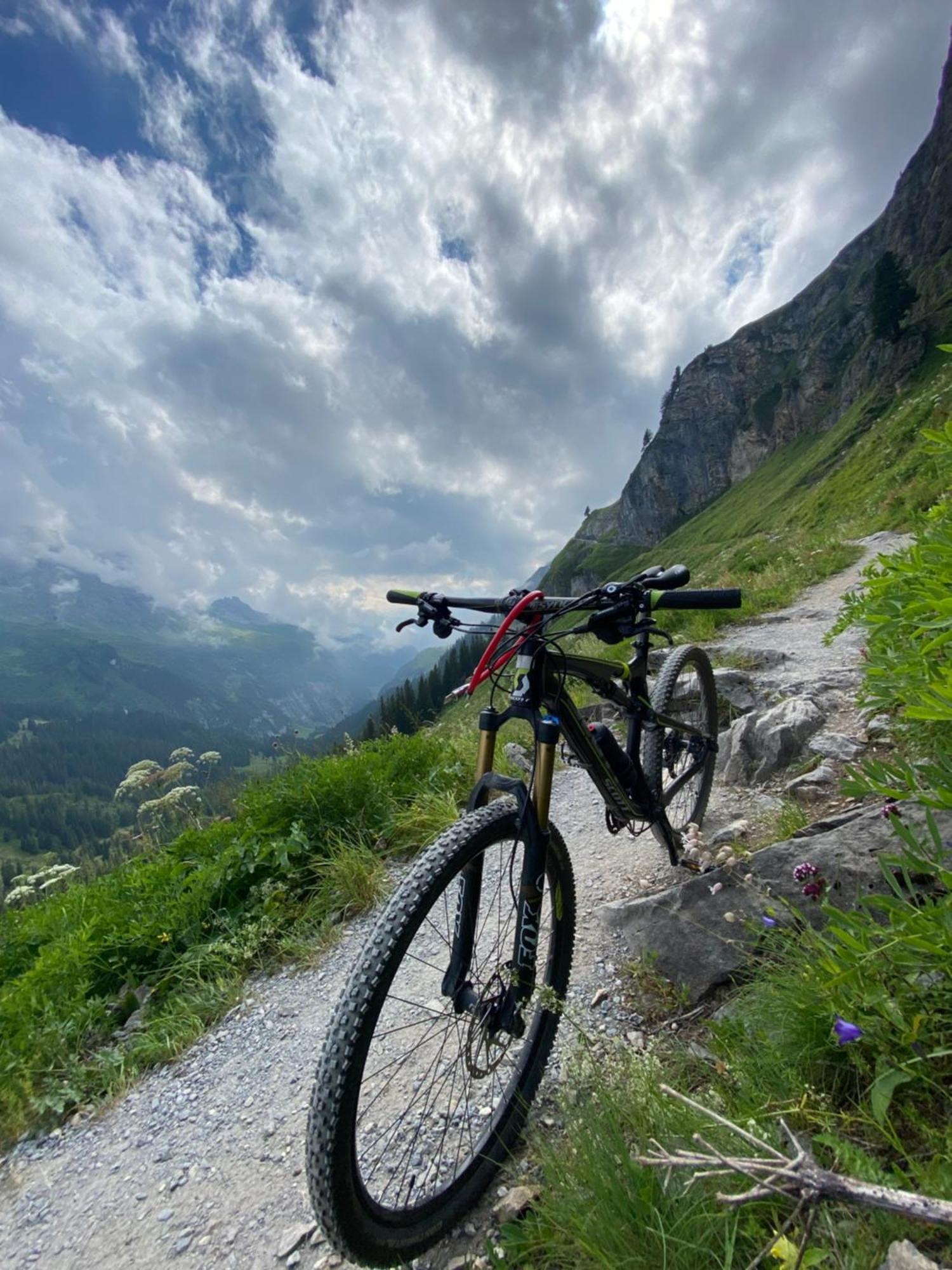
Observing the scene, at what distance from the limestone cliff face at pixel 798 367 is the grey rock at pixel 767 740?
90.7m

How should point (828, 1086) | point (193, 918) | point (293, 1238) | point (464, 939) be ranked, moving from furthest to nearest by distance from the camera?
point (193, 918), point (293, 1238), point (464, 939), point (828, 1086)

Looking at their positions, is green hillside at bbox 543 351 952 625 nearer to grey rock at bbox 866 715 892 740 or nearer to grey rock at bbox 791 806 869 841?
grey rock at bbox 866 715 892 740

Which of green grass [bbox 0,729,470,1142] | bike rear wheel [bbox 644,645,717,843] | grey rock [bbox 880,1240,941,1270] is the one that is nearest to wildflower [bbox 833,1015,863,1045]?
grey rock [bbox 880,1240,941,1270]

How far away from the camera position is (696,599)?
291 centimetres

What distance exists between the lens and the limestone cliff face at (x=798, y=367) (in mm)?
88125

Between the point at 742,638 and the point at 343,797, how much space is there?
774 centimetres

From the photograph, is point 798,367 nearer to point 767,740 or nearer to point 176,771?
point 767,740

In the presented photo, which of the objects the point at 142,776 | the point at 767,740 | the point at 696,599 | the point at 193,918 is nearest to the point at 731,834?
the point at 767,740

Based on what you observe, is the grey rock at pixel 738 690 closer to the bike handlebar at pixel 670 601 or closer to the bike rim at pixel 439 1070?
the bike handlebar at pixel 670 601

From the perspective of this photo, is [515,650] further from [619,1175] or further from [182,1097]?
[182,1097]

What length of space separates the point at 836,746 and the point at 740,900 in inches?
99.6

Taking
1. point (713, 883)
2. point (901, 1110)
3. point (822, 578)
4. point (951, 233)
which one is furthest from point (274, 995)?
point (951, 233)

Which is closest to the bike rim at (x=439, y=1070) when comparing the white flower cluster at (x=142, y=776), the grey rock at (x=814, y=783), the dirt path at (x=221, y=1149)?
the dirt path at (x=221, y=1149)

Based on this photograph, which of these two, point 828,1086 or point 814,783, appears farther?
point 814,783
